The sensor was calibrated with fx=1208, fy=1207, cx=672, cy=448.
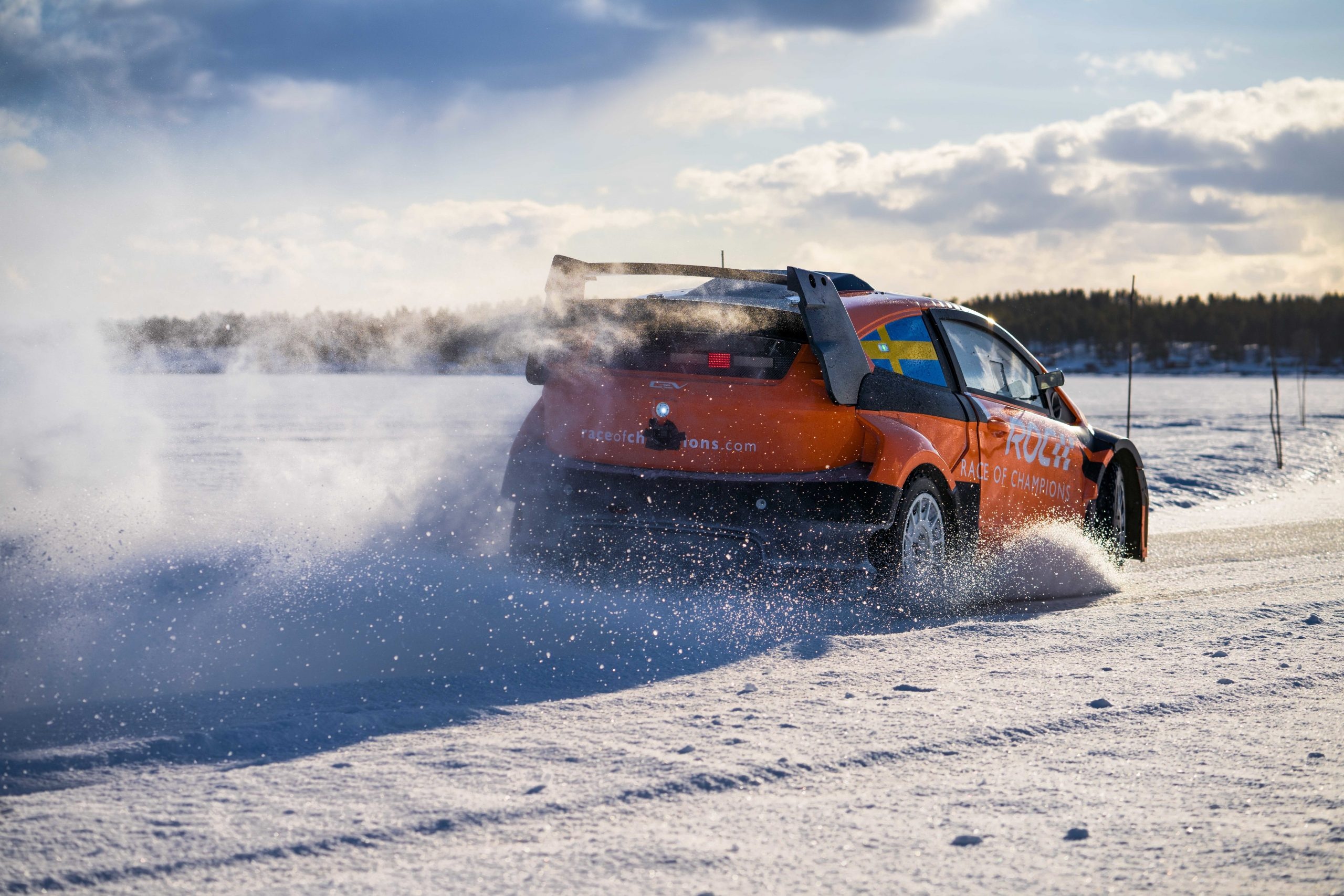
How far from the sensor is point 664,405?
5848 mm

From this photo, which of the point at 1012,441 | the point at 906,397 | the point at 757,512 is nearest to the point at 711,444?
the point at 757,512

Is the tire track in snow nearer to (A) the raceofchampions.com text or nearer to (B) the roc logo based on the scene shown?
(A) the raceofchampions.com text

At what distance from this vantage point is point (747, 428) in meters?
5.78

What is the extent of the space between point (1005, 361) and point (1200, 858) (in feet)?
15.6

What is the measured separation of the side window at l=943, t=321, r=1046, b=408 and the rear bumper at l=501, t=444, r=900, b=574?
4.30ft

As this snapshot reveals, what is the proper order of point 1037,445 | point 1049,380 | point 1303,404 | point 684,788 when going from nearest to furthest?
point 684,788, point 1037,445, point 1049,380, point 1303,404

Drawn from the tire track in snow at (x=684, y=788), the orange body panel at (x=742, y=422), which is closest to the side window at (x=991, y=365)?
the orange body panel at (x=742, y=422)

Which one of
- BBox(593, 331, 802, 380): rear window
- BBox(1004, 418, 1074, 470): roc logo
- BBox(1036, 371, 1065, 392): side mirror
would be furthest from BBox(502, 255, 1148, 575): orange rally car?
BBox(1036, 371, 1065, 392): side mirror

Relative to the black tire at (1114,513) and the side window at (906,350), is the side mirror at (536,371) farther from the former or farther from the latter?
the black tire at (1114,513)

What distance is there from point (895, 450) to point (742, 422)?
0.77 m

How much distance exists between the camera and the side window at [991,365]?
22.3 feet

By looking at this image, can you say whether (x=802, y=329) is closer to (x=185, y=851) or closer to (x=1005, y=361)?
(x=1005, y=361)

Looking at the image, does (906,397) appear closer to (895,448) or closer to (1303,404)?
(895,448)

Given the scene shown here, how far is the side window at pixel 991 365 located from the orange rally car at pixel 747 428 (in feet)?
0.73
